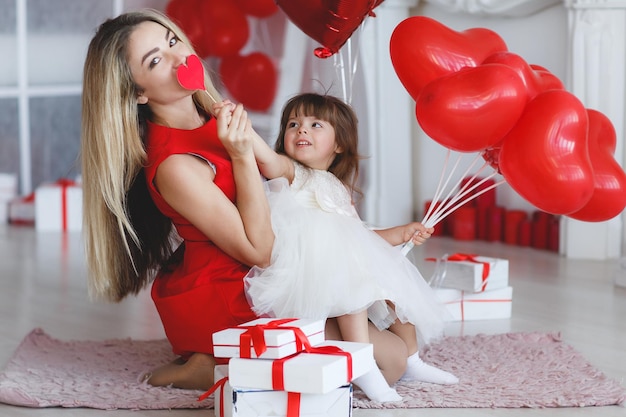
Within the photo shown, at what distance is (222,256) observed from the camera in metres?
2.02

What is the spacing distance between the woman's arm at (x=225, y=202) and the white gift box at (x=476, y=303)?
984mm

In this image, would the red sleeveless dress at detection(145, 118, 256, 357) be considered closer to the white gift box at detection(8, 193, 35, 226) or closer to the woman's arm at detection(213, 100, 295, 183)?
the woman's arm at detection(213, 100, 295, 183)

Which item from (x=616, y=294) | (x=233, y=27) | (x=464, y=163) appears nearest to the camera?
(x=616, y=294)

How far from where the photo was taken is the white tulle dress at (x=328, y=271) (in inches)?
74.7

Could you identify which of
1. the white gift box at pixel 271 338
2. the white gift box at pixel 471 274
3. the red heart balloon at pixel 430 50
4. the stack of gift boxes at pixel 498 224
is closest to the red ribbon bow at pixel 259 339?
the white gift box at pixel 271 338

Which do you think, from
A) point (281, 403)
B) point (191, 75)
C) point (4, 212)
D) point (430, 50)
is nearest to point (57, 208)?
point (4, 212)

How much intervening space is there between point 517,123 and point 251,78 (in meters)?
2.97

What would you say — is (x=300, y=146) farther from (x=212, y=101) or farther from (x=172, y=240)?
(x=172, y=240)

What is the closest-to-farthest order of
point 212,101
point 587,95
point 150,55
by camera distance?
point 150,55 → point 212,101 → point 587,95

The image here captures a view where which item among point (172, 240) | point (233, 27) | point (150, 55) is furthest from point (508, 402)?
point (233, 27)

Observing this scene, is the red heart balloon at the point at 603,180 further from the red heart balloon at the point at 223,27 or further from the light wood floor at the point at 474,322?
the red heart balloon at the point at 223,27

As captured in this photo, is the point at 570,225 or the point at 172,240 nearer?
the point at 172,240

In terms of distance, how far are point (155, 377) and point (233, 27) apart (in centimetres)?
294

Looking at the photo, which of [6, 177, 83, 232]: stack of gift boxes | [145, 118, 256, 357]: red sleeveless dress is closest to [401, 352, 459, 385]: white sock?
[145, 118, 256, 357]: red sleeveless dress
